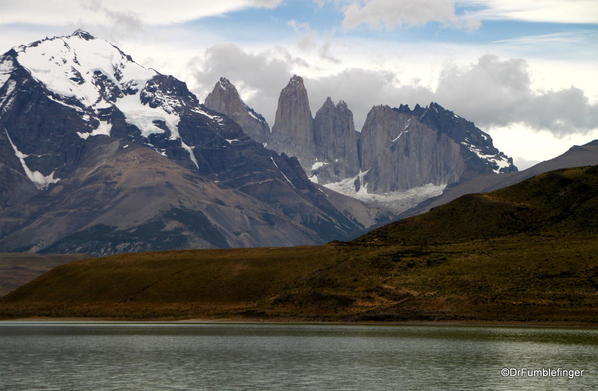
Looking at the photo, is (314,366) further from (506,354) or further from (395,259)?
(395,259)

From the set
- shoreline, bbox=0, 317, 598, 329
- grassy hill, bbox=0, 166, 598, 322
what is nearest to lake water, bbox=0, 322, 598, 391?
shoreline, bbox=0, 317, 598, 329

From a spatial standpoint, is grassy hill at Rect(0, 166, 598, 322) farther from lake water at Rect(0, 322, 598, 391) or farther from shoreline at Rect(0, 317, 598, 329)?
lake water at Rect(0, 322, 598, 391)

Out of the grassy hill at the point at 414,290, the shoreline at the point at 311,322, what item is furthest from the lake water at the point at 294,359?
the grassy hill at the point at 414,290

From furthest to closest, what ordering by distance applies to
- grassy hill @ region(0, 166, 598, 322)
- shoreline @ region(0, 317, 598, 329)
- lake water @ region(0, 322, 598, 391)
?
1. grassy hill @ region(0, 166, 598, 322)
2. shoreline @ region(0, 317, 598, 329)
3. lake water @ region(0, 322, 598, 391)

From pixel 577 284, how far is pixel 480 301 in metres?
17.2

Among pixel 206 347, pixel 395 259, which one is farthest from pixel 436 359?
pixel 395 259

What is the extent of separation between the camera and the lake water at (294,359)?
7094cm

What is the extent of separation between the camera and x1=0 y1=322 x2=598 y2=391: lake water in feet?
233

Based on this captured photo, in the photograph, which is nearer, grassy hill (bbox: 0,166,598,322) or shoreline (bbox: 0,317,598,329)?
shoreline (bbox: 0,317,598,329)

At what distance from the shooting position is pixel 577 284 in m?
162

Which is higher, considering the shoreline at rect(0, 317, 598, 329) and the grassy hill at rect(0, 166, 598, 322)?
the grassy hill at rect(0, 166, 598, 322)

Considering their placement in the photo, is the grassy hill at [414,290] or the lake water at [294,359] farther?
the grassy hill at [414,290]

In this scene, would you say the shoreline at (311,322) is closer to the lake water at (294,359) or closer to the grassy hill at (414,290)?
the grassy hill at (414,290)

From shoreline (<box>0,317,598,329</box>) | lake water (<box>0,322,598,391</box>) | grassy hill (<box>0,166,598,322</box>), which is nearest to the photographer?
lake water (<box>0,322,598,391</box>)
